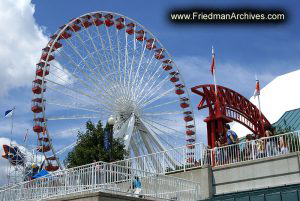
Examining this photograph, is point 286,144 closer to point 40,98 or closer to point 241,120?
point 241,120

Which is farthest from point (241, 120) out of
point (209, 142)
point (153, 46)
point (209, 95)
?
point (153, 46)

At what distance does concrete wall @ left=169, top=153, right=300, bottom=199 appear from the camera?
18.3m

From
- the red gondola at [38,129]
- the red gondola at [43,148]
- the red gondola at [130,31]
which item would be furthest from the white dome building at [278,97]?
the red gondola at [38,129]

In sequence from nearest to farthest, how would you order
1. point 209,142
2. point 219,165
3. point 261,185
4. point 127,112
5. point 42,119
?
point 261,185 → point 219,165 → point 209,142 → point 42,119 → point 127,112

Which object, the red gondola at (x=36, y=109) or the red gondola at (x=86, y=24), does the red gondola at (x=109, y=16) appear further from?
the red gondola at (x=36, y=109)

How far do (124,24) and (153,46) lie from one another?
12.3 feet

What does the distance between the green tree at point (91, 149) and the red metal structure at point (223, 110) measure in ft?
22.0

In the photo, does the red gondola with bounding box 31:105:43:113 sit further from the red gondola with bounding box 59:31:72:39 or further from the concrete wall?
the concrete wall

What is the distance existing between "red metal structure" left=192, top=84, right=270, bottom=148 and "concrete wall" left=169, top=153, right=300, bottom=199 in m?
6.48

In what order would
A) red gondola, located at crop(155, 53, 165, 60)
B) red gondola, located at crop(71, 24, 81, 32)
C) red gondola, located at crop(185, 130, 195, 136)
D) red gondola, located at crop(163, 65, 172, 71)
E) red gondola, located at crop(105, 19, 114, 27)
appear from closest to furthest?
1. red gondola, located at crop(71, 24, 81, 32)
2. red gondola, located at crop(105, 19, 114, 27)
3. red gondola, located at crop(185, 130, 195, 136)
4. red gondola, located at crop(155, 53, 165, 60)
5. red gondola, located at crop(163, 65, 172, 71)

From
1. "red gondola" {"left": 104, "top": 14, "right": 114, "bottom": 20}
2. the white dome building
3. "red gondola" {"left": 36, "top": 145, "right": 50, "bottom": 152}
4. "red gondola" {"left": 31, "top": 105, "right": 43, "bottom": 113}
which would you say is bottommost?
"red gondola" {"left": 36, "top": 145, "right": 50, "bottom": 152}

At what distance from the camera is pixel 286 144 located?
19.3m

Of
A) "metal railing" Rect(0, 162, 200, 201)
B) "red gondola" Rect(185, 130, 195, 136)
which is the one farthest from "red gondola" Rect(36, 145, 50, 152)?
"metal railing" Rect(0, 162, 200, 201)

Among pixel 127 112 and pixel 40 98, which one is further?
pixel 127 112
